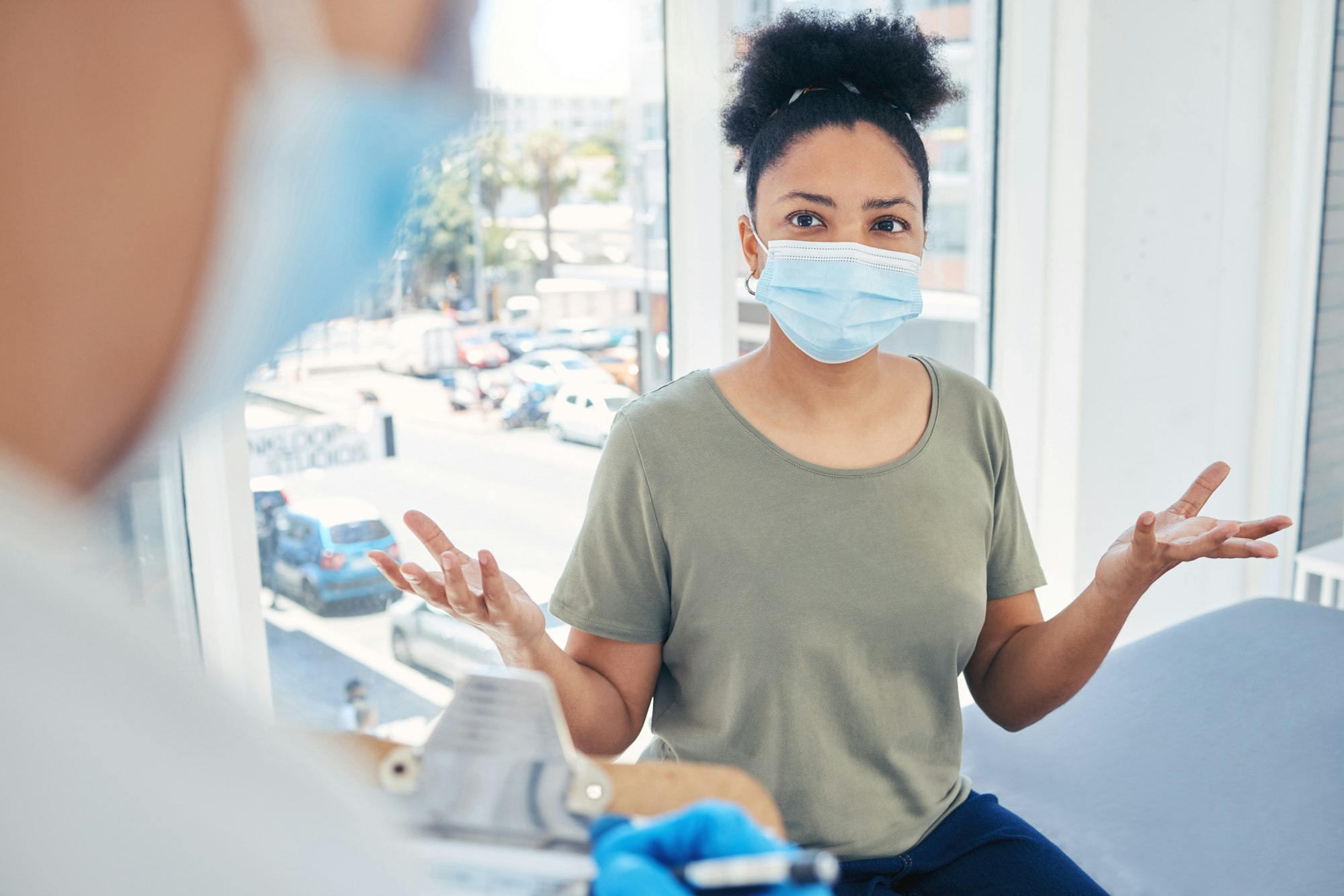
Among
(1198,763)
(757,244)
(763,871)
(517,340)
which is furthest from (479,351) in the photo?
(763,871)

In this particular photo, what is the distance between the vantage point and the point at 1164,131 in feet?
8.53

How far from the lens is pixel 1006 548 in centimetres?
142

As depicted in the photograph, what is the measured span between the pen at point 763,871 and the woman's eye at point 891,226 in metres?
1.08

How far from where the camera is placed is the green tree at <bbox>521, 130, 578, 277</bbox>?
144 centimetres

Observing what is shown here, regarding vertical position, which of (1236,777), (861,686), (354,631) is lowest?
(1236,777)

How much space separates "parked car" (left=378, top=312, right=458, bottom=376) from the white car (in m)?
0.31

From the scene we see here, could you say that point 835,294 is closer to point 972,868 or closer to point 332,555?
point 972,868

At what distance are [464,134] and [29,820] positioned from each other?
224 millimetres

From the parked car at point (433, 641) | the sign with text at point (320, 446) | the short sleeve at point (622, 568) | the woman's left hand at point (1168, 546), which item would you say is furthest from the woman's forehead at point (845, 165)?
the parked car at point (433, 641)

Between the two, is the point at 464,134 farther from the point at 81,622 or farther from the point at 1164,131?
the point at 1164,131

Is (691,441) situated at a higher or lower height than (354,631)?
higher

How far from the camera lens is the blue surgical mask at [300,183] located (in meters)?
0.27

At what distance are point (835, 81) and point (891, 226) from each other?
0.72ft

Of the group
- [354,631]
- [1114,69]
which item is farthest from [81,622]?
[1114,69]
